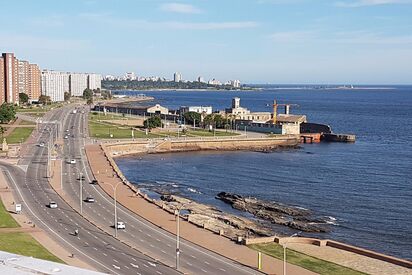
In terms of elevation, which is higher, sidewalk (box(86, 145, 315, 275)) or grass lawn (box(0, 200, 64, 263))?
grass lawn (box(0, 200, 64, 263))

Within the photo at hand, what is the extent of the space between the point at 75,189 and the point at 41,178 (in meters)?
9.96

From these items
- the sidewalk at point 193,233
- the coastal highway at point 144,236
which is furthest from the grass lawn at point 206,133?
the sidewalk at point 193,233

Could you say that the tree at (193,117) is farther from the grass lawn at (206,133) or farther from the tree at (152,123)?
the tree at (152,123)

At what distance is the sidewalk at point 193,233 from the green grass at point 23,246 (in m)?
13.0

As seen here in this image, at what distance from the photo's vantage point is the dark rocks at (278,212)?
6669 cm

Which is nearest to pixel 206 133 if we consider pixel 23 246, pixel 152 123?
pixel 152 123

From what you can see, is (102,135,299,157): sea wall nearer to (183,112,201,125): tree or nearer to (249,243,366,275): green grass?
(183,112,201,125): tree

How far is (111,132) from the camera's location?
5979 inches

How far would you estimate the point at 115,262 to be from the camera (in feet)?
154

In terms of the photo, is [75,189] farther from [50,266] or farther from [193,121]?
[193,121]

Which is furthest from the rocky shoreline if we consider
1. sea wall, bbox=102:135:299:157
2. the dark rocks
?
sea wall, bbox=102:135:299:157

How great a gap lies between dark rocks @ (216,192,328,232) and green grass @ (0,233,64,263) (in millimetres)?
28178

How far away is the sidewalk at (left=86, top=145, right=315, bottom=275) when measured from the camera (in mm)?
47562

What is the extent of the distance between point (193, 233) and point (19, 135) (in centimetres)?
9333
